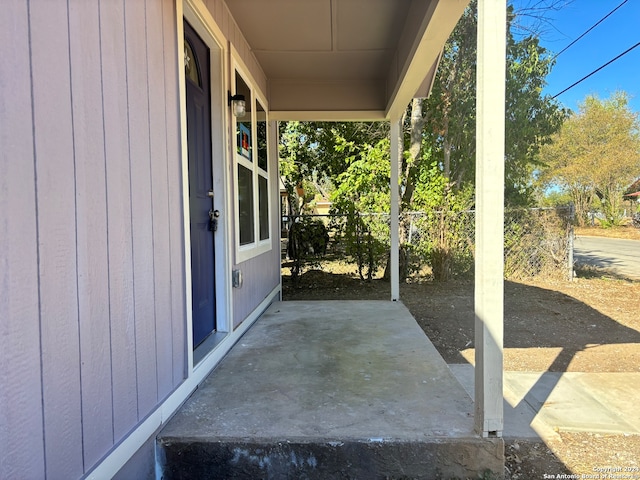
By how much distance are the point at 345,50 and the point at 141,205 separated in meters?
2.94

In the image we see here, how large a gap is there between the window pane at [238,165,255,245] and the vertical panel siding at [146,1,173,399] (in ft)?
4.49

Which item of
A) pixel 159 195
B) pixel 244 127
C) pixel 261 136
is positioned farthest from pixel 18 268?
pixel 261 136

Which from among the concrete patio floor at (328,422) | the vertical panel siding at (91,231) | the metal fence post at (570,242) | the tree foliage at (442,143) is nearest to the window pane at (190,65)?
the vertical panel siding at (91,231)

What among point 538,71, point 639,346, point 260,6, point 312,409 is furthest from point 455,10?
point 538,71

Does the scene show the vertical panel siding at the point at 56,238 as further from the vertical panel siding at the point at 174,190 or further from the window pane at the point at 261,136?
the window pane at the point at 261,136

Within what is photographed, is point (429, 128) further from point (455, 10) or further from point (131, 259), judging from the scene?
point (131, 259)

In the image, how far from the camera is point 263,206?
13.9 ft

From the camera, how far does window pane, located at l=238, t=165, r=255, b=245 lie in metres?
3.14

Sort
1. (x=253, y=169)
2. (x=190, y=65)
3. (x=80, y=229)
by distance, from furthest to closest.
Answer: (x=253, y=169), (x=190, y=65), (x=80, y=229)

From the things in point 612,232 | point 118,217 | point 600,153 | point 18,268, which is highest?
point 600,153

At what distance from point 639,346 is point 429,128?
4.99 meters

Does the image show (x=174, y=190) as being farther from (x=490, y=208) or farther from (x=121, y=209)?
(x=490, y=208)

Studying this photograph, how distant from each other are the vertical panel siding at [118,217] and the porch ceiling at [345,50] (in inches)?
69.7

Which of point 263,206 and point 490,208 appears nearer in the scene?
point 490,208
